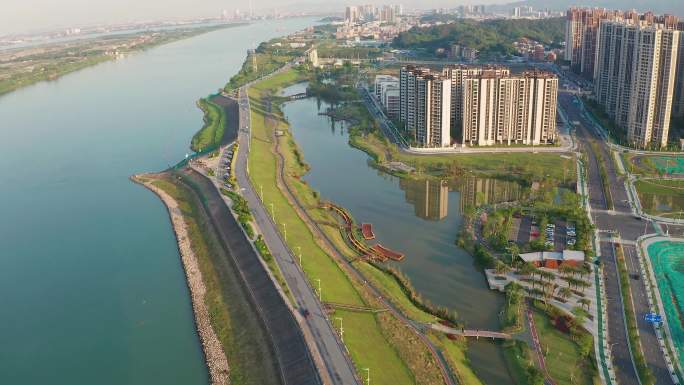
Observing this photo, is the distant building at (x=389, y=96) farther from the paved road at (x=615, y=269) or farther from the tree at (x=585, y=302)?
the tree at (x=585, y=302)

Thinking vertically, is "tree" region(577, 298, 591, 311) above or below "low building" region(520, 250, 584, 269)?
below

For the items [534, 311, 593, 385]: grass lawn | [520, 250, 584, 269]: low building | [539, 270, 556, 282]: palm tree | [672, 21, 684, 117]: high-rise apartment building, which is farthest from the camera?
[672, 21, 684, 117]: high-rise apartment building

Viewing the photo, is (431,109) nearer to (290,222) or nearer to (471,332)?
(290,222)

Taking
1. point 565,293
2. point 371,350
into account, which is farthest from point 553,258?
point 371,350

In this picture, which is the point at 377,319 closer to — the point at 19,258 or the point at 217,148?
the point at 19,258

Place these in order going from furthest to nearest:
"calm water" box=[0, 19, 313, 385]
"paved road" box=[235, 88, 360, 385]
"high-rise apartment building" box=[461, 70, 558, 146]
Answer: "high-rise apartment building" box=[461, 70, 558, 146] < "calm water" box=[0, 19, 313, 385] < "paved road" box=[235, 88, 360, 385]

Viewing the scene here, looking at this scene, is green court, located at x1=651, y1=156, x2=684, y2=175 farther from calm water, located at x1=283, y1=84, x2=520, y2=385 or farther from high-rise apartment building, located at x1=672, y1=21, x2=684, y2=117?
calm water, located at x1=283, y1=84, x2=520, y2=385

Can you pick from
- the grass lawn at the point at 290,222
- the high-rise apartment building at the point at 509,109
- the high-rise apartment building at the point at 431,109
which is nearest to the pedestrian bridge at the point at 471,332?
the grass lawn at the point at 290,222

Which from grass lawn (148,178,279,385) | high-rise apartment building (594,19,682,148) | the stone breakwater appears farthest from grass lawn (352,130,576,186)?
grass lawn (148,178,279,385)
